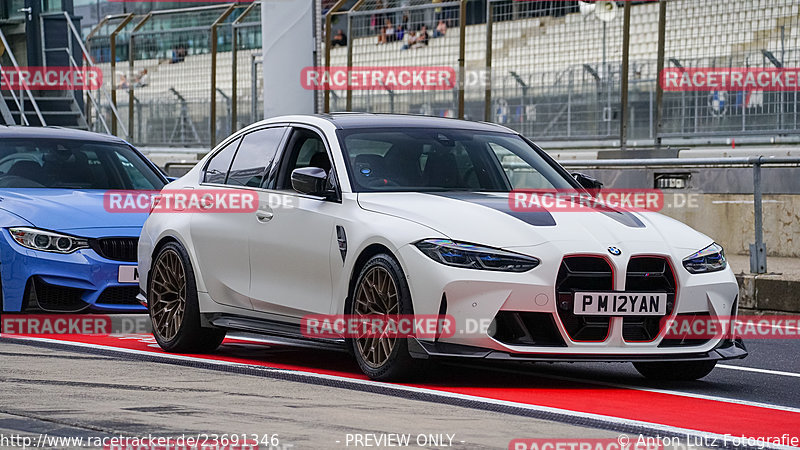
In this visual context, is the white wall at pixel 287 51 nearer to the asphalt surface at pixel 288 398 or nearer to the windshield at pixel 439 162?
the asphalt surface at pixel 288 398

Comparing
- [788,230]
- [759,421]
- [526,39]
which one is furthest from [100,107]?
[759,421]

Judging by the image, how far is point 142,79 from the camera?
2539 centimetres

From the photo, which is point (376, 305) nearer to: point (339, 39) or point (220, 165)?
point (220, 165)

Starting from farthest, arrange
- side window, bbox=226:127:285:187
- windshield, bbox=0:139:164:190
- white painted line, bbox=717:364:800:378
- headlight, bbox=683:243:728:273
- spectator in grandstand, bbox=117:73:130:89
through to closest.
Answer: spectator in grandstand, bbox=117:73:130:89
windshield, bbox=0:139:164:190
side window, bbox=226:127:285:187
white painted line, bbox=717:364:800:378
headlight, bbox=683:243:728:273

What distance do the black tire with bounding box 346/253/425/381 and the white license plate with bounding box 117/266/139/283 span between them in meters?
3.22

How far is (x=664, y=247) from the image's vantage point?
7.90 m

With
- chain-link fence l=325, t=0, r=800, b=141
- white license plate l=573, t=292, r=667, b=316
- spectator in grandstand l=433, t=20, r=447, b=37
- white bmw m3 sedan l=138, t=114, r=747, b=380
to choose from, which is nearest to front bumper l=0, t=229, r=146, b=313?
white bmw m3 sedan l=138, t=114, r=747, b=380

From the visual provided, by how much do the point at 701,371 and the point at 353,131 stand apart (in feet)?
7.99

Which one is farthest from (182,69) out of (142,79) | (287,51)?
(287,51)

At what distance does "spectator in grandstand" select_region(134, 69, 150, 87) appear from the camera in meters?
25.3

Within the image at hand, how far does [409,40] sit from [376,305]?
43.6ft

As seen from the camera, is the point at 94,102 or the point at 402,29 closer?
the point at 402,29

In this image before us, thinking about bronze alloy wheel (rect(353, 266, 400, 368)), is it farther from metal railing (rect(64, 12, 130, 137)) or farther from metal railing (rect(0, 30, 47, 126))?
metal railing (rect(64, 12, 130, 137))

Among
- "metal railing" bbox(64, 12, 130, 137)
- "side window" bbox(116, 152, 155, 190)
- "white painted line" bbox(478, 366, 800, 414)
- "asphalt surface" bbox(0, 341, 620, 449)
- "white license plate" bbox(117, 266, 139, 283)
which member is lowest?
"white painted line" bbox(478, 366, 800, 414)
